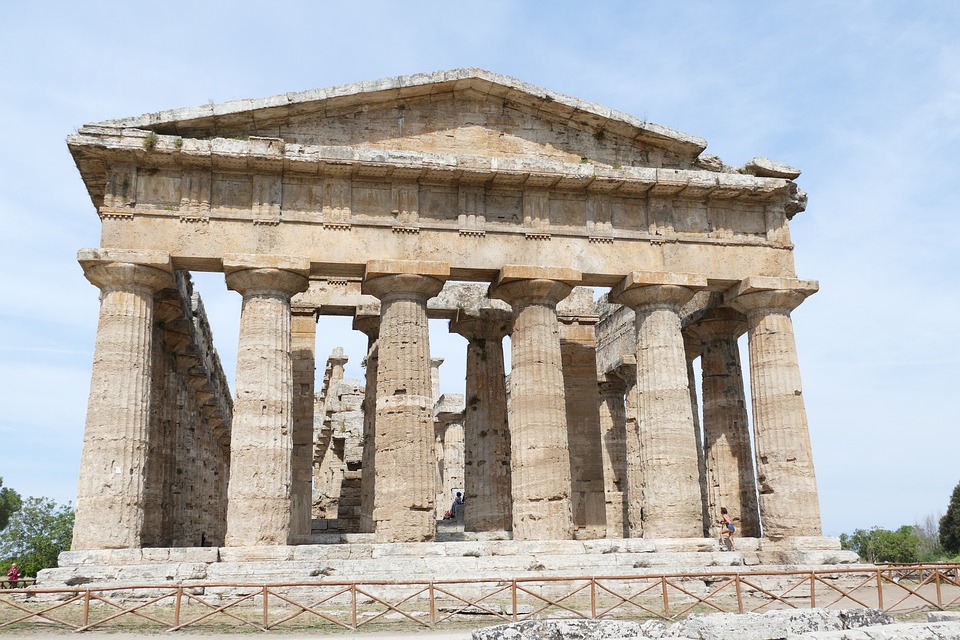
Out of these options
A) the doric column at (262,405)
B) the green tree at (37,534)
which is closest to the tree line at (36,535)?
the green tree at (37,534)

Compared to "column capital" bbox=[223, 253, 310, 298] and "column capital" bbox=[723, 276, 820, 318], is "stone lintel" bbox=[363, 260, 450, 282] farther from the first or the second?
"column capital" bbox=[723, 276, 820, 318]

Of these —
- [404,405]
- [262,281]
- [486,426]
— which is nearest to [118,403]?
[262,281]

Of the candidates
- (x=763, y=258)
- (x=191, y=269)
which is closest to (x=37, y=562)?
(x=191, y=269)

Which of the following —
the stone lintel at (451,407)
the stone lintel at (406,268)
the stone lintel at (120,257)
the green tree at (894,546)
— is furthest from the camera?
the green tree at (894,546)

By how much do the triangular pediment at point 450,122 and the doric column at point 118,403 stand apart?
329cm

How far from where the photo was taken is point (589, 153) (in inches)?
893

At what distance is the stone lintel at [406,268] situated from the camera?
807 inches

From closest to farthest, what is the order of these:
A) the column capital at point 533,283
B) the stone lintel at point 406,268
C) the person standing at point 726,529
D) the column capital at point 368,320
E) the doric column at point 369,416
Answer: the stone lintel at point 406,268
the column capital at point 533,283
the person standing at point 726,529
the doric column at point 369,416
the column capital at point 368,320

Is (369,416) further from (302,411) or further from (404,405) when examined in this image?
(404,405)

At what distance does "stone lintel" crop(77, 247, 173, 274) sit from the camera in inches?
A: 762

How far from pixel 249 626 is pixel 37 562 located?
4001 cm

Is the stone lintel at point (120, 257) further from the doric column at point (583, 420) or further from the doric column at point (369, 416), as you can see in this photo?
the doric column at point (583, 420)

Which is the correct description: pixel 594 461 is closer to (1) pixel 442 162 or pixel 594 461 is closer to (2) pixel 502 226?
(2) pixel 502 226

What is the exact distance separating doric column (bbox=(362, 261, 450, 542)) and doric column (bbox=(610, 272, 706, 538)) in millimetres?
4975
